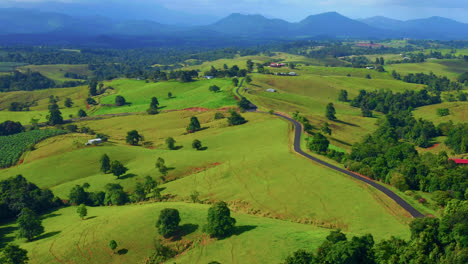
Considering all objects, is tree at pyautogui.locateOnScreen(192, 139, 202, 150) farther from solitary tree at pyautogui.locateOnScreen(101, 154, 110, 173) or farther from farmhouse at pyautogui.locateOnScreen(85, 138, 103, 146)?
farmhouse at pyautogui.locateOnScreen(85, 138, 103, 146)

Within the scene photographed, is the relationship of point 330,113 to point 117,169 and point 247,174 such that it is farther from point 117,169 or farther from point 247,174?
point 117,169

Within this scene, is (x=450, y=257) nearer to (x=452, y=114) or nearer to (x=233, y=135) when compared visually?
(x=233, y=135)

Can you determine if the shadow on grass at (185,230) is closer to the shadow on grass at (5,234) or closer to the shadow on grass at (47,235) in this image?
the shadow on grass at (47,235)

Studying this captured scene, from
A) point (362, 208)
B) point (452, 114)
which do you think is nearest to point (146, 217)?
point (362, 208)

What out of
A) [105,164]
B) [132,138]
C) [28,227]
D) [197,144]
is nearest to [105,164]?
[105,164]

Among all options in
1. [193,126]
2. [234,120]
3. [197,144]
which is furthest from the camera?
[234,120]

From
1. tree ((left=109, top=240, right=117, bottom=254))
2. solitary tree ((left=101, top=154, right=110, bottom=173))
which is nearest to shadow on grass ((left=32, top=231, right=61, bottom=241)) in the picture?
tree ((left=109, top=240, right=117, bottom=254))
